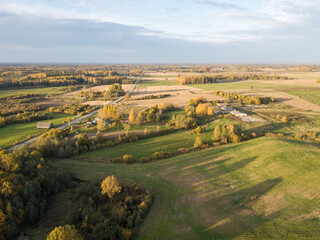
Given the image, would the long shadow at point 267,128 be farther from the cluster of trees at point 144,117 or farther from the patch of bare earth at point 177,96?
the patch of bare earth at point 177,96

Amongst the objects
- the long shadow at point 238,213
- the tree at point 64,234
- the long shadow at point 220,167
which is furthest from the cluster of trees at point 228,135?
the tree at point 64,234

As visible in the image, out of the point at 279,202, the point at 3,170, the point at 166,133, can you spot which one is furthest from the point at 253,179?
the point at 3,170

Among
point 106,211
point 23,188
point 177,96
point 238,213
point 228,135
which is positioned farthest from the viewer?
point 177,96

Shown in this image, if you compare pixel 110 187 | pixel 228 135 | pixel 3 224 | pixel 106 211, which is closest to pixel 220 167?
pixel 228 135

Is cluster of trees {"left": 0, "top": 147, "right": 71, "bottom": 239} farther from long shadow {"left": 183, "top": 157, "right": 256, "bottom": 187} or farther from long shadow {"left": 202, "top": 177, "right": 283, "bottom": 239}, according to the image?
long shadow {"left": 202, "top": 177, "right": 283, "bottom": 239}

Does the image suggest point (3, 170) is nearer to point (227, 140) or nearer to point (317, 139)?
point (227, 140)

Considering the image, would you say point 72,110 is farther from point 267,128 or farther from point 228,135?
point 267,128
